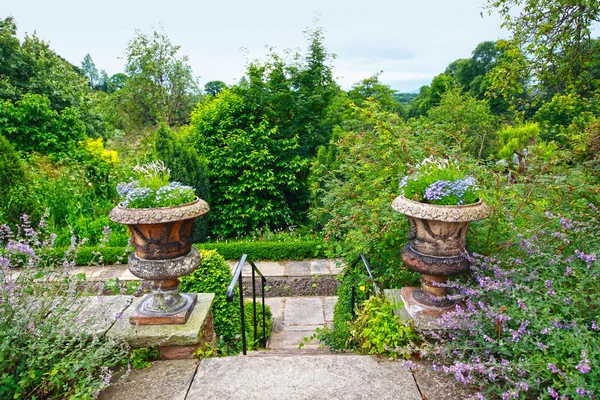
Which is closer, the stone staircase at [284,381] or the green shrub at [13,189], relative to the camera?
the stone staircase at [284,381]

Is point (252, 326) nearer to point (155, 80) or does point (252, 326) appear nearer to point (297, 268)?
point (297, 268)

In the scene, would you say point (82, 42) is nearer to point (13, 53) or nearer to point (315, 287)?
point (315, 287)

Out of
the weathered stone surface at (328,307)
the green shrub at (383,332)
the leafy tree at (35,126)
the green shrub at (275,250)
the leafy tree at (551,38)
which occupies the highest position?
the leafy tree at (551,38)

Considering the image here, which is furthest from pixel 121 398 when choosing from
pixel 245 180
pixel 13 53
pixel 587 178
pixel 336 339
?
pixel 13 53

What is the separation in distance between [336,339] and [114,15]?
15.9ft

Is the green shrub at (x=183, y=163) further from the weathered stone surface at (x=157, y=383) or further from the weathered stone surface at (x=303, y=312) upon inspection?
the weathered stone surface at (x=157, y=383)

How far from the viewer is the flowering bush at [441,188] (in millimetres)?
2254

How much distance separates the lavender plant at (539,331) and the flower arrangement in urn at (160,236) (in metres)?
1.55

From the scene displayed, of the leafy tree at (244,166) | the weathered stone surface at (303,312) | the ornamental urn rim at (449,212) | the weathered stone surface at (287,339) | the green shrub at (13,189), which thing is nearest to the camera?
the ornamental urn rim at (449,212)

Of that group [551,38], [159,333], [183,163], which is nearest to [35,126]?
[183,163]

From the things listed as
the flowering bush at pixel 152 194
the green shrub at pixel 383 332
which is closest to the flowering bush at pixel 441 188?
the green shrub at pixel 383 332

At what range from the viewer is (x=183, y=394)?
1954 millimetres

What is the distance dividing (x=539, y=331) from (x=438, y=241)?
695 millimetres

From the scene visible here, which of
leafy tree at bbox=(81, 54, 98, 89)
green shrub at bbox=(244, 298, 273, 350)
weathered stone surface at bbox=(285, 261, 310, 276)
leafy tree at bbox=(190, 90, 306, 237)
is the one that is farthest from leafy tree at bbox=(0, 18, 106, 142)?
leafy tree at bbox=(81, 54, 98, 89)
